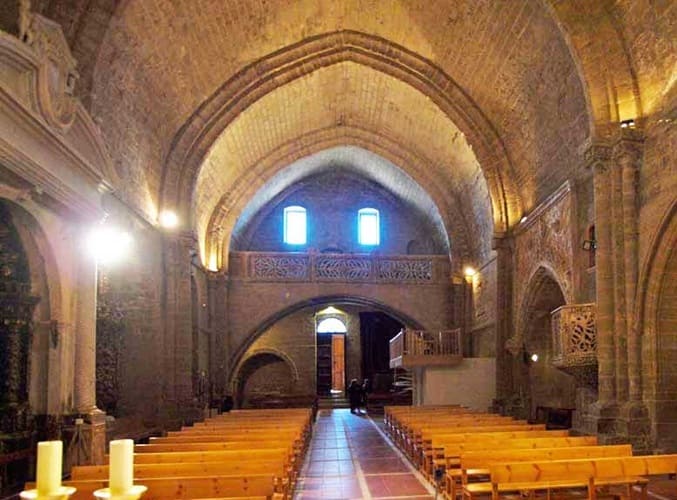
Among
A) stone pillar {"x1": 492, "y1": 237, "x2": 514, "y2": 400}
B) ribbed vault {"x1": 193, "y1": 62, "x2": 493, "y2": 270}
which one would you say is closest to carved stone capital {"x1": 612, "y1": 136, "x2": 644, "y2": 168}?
stone pillar {"x1": 492, "y1": 237, "x2": 514, "y2": 400}

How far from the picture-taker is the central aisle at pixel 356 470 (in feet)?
29.7

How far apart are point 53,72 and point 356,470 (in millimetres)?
7589

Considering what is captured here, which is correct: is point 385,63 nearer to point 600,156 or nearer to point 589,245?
point 589,245

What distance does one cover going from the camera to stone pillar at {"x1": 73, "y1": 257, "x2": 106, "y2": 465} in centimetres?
926

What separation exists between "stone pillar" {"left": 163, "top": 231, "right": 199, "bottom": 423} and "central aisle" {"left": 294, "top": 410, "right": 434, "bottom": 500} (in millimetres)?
3357

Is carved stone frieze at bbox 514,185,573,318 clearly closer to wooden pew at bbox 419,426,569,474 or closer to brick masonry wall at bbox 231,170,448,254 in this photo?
wooden pew at bbox 419,426,569,474

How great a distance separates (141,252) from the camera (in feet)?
51.2

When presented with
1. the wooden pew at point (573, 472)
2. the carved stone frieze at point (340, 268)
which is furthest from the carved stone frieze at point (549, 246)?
the wooden pew at point (573, 472)

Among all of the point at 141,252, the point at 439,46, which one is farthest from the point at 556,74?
the point at 141,252

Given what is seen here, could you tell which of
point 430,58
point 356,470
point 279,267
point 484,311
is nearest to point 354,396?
point 279,267

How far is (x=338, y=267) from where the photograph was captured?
23.7 meters

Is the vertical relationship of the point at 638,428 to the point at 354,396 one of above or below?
above

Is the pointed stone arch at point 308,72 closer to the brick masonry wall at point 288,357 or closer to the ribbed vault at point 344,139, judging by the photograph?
the ribbed vault at point 344,139

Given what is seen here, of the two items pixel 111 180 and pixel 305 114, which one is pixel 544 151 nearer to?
pixel 305 114
